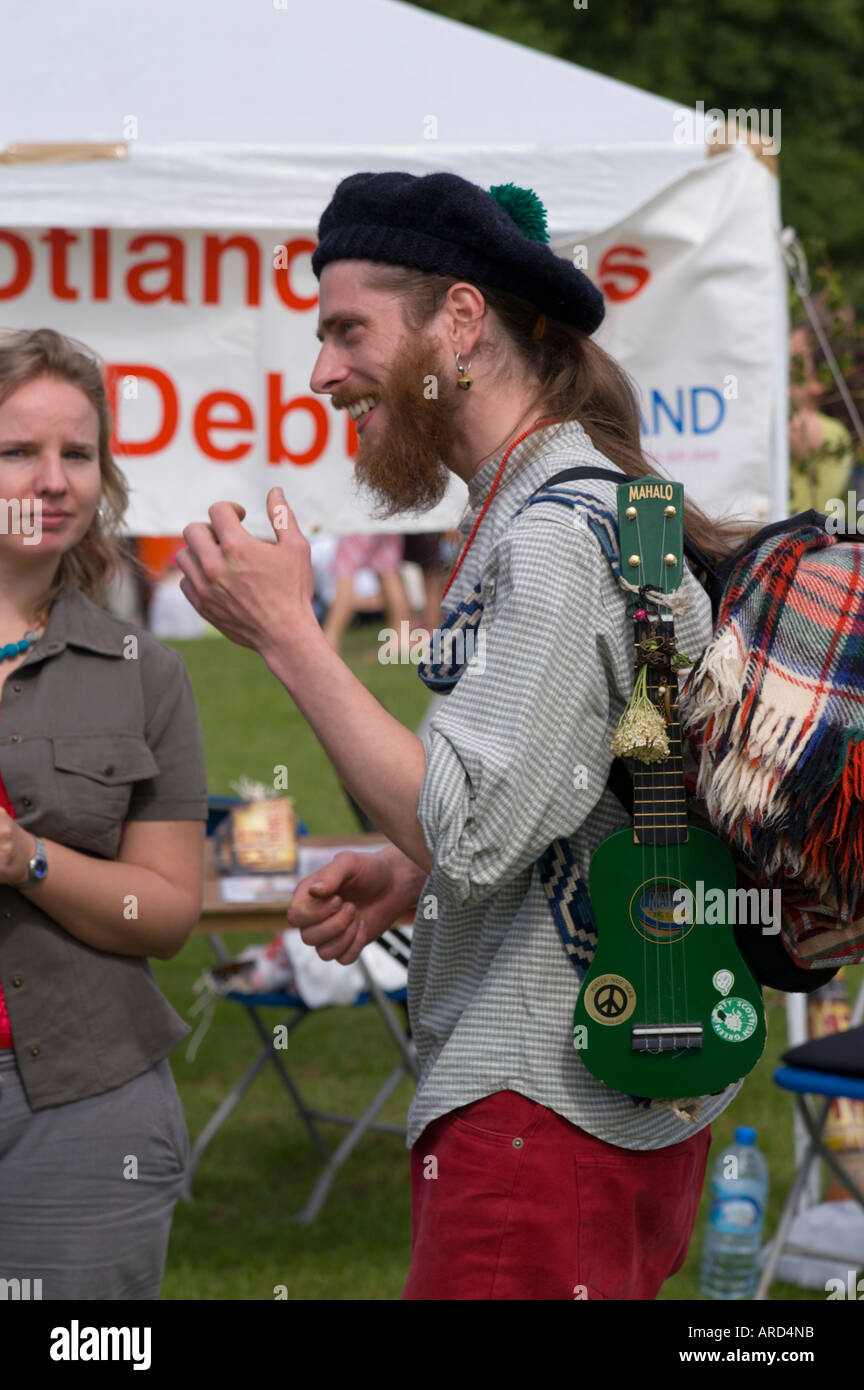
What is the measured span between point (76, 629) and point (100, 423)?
1.20 feet

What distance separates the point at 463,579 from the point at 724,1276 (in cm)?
271

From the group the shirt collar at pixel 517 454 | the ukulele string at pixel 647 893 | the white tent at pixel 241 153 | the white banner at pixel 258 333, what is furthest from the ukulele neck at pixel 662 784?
the white tent at pixel 241 153

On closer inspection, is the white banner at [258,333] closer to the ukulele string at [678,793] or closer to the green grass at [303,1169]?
the green grass at [303,1169]

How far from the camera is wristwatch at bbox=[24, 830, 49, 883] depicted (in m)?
2.26

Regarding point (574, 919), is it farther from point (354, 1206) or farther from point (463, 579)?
point (354, 1206)

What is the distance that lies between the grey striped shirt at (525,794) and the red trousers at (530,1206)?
28mm

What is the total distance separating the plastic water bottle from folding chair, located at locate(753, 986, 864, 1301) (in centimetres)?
9

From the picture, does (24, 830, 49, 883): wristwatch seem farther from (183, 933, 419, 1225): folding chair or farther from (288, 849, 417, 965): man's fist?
(183, 933, 419, 1225): folding chair

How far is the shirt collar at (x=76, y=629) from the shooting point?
2.46m

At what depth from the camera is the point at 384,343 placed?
6.59 feet

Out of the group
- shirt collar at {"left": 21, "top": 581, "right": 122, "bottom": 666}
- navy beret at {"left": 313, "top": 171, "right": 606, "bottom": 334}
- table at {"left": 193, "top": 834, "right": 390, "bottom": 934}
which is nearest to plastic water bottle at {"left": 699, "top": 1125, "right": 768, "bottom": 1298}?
table at {"left": 193, "top": 834, "right": 390, "bottom": 934}

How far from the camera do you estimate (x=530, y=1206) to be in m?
1.89

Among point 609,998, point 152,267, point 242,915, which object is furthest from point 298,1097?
point 609,998

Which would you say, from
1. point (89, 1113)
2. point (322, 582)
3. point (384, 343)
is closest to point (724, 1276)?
point (89, 1113)
